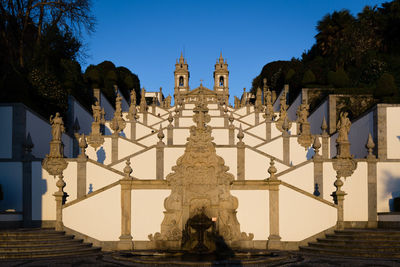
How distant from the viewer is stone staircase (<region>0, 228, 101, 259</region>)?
15273mm

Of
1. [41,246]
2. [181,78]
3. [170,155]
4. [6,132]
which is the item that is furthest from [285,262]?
[181,78]

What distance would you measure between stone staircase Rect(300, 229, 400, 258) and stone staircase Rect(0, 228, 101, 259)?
7.58 m

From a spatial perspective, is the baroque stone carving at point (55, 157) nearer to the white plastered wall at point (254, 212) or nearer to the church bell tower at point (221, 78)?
the white plastered wall at point (254, 212)

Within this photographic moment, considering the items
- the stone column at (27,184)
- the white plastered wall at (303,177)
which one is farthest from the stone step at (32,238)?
the white plastered wall at (303,177)

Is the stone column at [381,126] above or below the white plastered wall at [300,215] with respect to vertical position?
above

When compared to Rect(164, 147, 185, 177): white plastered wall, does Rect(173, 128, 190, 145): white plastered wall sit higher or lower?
higher

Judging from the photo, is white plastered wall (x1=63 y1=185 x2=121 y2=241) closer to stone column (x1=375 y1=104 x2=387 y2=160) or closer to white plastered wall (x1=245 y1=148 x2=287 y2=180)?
white plastered wall (x1=245 y1=148 x2=287 y2=180)

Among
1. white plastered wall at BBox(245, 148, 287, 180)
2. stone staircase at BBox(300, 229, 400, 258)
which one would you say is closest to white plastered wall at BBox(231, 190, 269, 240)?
stone staircase at BBox(300, 229, 400, 258)

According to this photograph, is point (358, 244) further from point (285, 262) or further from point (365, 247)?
point (285, 262)

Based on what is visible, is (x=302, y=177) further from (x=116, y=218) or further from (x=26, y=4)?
(x=26, y=4)

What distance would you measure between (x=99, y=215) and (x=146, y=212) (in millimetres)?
1695

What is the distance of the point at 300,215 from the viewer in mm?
17469

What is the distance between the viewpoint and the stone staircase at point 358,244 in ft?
50.3

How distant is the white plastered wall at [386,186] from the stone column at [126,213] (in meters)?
11.8
